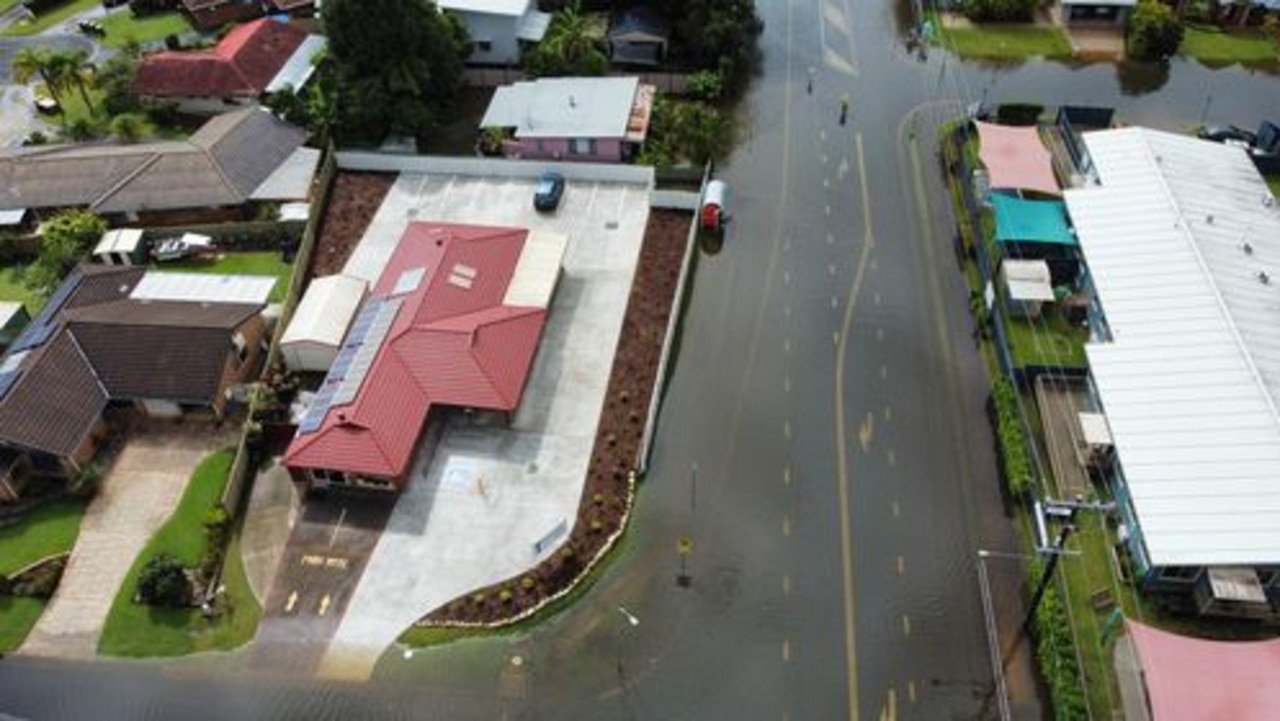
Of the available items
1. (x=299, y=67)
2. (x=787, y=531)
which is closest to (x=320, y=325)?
(x=787, y=531)

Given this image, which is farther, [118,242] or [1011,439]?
[118,242]

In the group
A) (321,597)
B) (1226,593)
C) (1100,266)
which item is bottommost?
(321,597)

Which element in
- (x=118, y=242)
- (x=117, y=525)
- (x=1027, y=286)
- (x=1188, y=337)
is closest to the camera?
(x=117, y=525)

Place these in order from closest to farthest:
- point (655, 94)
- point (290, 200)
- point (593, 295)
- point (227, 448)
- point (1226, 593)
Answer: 1. point (1226, 593)
2. point (227, 448)
3. point (593, 295)
4. point (290, 200)
5. point (655, 94)

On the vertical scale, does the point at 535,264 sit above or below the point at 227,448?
above

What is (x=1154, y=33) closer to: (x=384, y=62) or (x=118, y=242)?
(x=384, y=62)

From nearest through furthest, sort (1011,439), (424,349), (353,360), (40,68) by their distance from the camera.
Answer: (1011,439) < (353,360) < (424,349) < (40,68)

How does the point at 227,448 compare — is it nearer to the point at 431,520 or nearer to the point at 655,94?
the point at 431,520

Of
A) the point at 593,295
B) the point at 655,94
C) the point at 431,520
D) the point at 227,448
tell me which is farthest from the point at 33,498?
the point at 655,94
